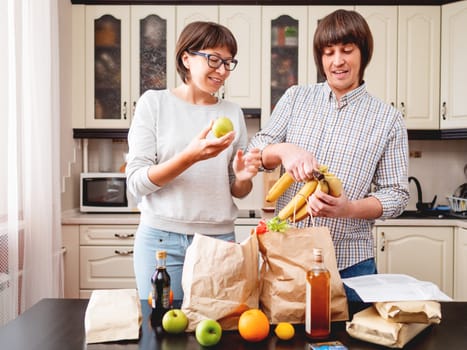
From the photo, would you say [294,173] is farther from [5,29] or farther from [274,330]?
[5,29]

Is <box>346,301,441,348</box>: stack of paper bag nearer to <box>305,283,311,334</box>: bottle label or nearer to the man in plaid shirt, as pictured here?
<box>305,283,311,334</box>: bottle label

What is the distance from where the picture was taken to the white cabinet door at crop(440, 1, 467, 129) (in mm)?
3123

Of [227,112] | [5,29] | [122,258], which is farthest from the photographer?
[122,258]

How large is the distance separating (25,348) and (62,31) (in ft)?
8.53

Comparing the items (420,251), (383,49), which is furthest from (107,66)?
(420,251)

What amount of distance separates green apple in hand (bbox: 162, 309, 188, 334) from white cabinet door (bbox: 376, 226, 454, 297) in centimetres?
226

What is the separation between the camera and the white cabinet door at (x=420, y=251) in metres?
3.01

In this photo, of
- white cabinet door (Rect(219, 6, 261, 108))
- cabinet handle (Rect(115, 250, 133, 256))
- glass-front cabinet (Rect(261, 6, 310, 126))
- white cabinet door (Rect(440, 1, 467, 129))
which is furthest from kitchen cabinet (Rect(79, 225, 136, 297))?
white cabinet door (Rect(440, 1, 467, 129))

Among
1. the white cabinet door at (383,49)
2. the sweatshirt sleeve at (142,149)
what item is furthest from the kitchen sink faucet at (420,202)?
the sweatshirt sleeve at (142,149)

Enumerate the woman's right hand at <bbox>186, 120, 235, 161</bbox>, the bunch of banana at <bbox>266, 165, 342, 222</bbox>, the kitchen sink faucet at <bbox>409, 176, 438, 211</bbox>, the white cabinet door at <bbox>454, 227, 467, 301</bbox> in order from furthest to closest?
the kitchen sink faucet at <bbox>409, 176, 438, 211</bbox> → the white cabinet door at <bbox>454, 227, 467, 301</bbox> → the woman's right hand at <bbox>186, 120, 235, 161</bbox> → the bunch of banana at <bbox>266, 165, 342, 222</bbox>

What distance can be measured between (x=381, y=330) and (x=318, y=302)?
0.14 metres

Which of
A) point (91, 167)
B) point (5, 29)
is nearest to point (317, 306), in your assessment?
point (5, 29)

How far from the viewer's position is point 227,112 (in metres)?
1.55

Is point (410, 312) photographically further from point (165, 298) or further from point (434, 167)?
point (434, 167)
